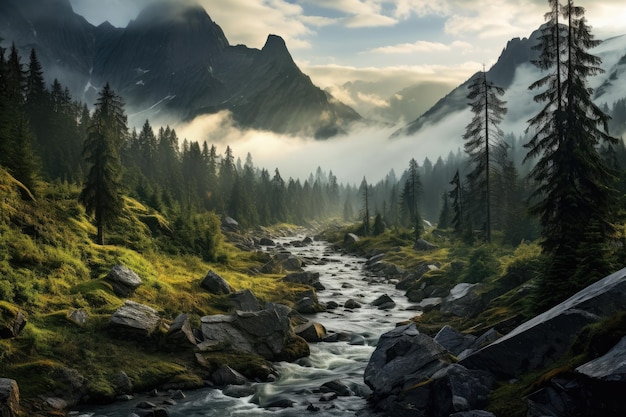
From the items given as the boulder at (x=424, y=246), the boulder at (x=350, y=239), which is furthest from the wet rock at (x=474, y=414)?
the boulder at (x=350, y=239)

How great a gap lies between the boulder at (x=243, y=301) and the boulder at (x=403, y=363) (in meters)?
14.2

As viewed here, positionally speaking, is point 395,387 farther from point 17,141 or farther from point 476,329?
point 17,141

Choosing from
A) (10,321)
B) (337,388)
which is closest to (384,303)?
(337,388)

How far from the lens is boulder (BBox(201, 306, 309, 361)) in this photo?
978 inches

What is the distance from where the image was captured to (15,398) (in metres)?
15.8

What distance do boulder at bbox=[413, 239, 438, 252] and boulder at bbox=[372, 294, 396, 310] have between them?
106 ft

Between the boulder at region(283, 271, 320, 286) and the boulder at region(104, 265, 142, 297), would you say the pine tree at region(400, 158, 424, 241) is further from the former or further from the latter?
the boulder at region(104, 265, 142, 297)

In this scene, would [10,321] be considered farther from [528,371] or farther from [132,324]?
[528,371]

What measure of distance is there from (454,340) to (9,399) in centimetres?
1745

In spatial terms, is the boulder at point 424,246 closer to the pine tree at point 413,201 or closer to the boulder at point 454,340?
the pine tree at point 413,201

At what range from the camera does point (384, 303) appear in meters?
39.9

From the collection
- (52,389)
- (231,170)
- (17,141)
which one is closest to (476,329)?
(52,389)

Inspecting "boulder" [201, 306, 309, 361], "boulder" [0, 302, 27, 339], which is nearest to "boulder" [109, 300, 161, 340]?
"boulder" [201, 306, 309, 361]

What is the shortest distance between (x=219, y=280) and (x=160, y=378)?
14770 mm
